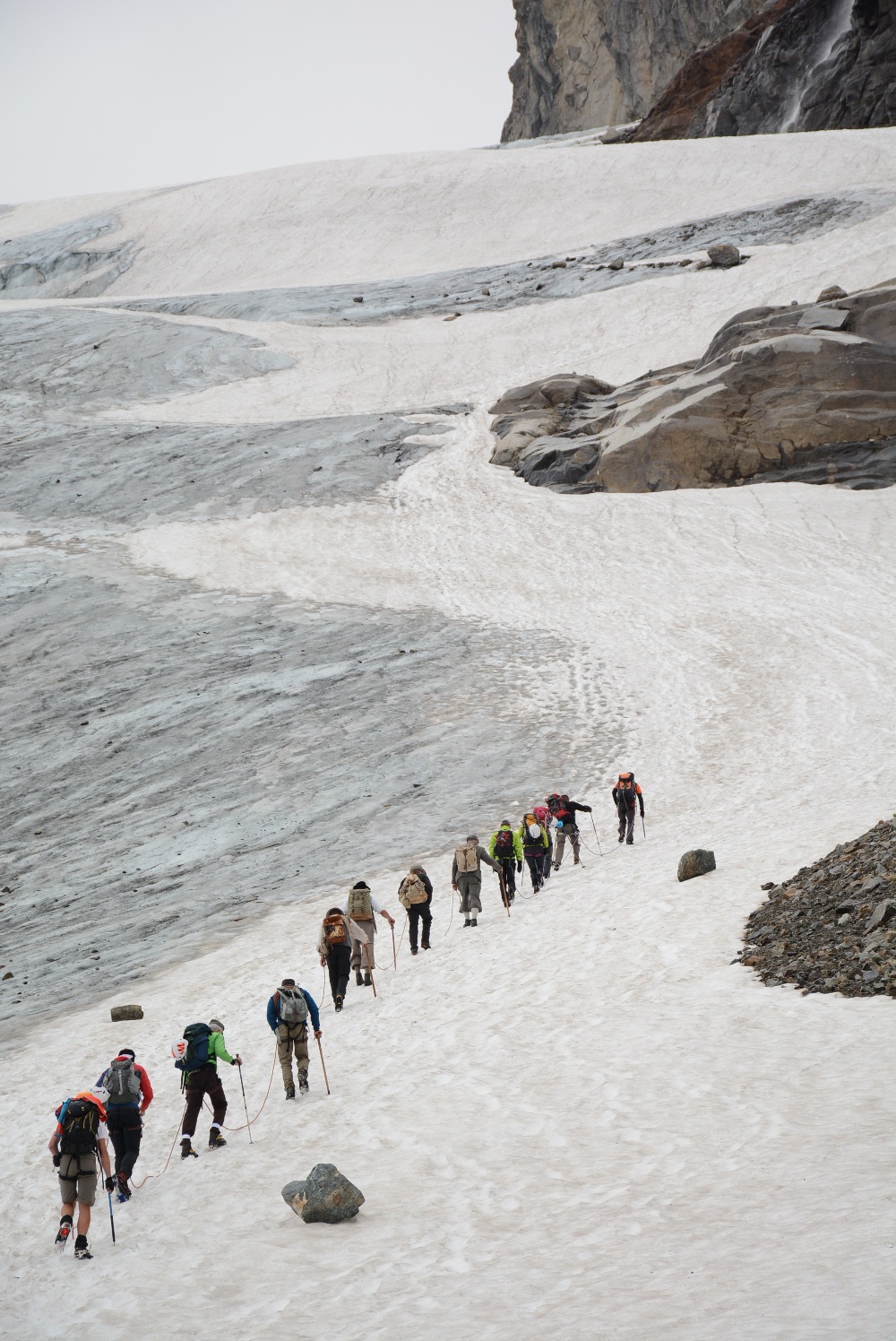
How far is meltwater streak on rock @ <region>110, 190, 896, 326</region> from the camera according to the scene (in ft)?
148

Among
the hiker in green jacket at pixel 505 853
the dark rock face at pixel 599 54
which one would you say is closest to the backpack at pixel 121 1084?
the hiker in green jacket at pixel 505 853

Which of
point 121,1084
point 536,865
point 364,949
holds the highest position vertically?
point 121,1084

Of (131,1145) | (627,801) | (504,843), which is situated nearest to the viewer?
(131,1145)

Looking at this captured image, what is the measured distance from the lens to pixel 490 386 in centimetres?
4062

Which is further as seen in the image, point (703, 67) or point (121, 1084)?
point (703, 67)

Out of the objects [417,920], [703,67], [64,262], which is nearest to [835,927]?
[417,920]

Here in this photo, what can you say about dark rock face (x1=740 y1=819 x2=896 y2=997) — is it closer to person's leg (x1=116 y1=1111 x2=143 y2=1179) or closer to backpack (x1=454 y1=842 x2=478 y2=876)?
backpack (x1=454 y1=842 x2=478 y2=876)

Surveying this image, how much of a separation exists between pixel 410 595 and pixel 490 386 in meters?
16.5

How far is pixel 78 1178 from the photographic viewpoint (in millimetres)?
7840

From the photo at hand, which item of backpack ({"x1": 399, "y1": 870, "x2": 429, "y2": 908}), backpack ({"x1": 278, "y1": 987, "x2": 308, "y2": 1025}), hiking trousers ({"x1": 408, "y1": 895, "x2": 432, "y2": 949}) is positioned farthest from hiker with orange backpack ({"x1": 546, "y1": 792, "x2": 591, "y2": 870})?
backpack ({"x1": 278, "y1": 987, "x2": 308, "y2": 1025})

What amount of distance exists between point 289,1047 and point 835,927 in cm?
545

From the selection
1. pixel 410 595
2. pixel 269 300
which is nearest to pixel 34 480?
pixel 410 595

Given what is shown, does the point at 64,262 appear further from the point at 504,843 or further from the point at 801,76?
the point at 504,843

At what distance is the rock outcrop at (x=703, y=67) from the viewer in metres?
59.3
